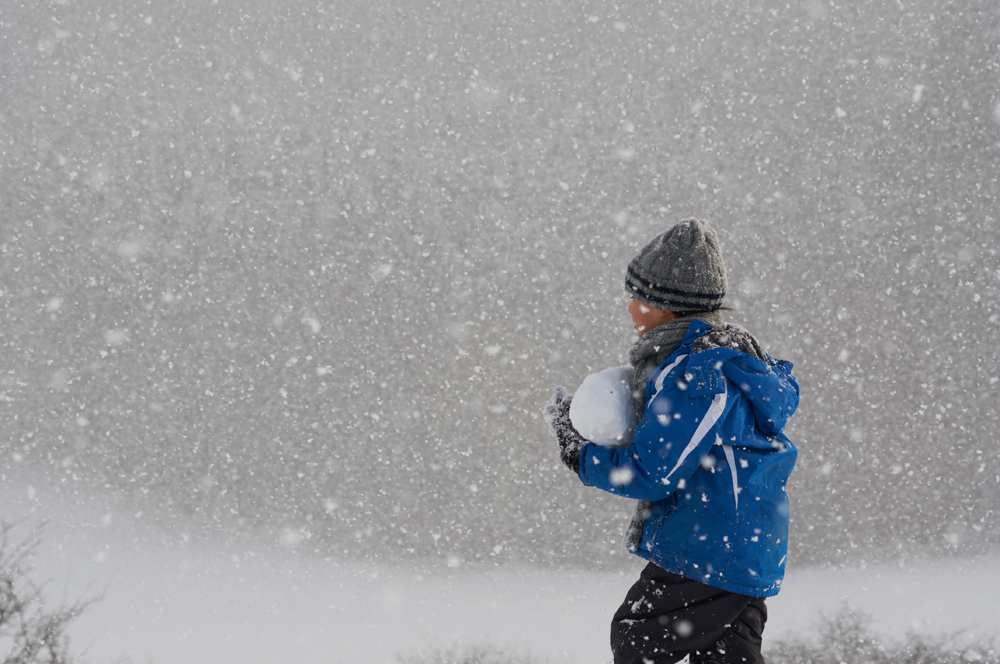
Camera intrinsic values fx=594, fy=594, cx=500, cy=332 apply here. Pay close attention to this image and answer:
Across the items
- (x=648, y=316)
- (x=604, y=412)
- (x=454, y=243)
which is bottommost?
(x=604, y=412)

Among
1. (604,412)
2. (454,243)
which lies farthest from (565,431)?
(454,243)

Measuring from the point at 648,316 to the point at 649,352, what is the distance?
11cm

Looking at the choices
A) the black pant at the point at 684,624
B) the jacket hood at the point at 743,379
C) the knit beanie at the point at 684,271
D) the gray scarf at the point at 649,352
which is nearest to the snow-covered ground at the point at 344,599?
the black pant at the point at 684,624

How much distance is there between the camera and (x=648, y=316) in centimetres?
146

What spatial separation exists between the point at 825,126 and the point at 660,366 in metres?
2.64

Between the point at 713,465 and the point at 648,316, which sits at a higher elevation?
the point at 648,316

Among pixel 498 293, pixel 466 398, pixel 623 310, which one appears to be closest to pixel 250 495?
pixel 466 398

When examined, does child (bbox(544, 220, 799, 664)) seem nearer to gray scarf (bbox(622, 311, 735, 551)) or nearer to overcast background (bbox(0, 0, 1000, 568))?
gray scarf (bbox(622, 311, 735, 551))

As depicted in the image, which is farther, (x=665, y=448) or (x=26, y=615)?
(x=26, y=615)

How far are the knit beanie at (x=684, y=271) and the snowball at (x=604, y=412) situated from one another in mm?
227

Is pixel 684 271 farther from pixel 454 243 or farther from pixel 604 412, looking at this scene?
pixel 454 243

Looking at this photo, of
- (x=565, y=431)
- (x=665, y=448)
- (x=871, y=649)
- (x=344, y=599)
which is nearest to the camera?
(x=665, y=448)

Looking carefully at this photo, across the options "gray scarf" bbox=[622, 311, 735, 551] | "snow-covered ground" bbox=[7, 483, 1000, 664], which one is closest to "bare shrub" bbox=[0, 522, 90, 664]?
"snow-covered ground" bbox=[7, 483, 1000, 664]

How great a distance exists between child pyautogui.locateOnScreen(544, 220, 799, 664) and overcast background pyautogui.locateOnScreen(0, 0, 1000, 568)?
187 centimetres
